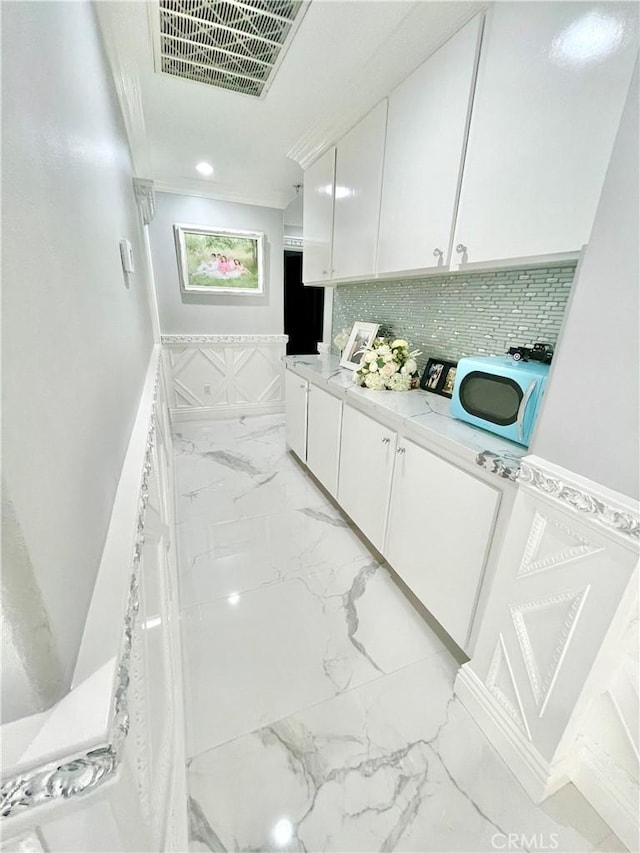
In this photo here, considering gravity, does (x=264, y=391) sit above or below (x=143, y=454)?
below

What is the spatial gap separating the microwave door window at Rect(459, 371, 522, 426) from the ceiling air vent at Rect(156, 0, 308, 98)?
1.59 metres

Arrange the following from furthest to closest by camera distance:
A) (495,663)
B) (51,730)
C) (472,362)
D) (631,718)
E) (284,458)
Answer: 1. (284,458)
2. (472,362)
3. (495,663)
4. (631,718)
5. (51,730)

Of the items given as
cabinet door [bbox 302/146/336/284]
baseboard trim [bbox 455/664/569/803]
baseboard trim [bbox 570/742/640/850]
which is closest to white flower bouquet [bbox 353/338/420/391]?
cabinet door [bbox 302/146/336/284]

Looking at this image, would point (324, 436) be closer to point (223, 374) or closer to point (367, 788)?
point (367, 788)

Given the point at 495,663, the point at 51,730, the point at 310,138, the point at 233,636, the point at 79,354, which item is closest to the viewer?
the point at 51,730

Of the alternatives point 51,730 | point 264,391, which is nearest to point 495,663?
point 51,730

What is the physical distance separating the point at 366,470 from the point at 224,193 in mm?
3247

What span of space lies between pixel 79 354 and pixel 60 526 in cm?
34

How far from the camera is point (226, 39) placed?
148 centimetres

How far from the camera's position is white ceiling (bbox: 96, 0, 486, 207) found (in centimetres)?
132

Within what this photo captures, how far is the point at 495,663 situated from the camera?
3.70 ft

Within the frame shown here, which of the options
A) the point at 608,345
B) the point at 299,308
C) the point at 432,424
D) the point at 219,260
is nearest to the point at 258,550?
the point at 432,424

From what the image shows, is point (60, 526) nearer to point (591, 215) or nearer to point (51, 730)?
point (51, 730)

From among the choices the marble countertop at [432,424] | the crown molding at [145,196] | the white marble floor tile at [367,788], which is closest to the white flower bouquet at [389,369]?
the marble countertop at [432,424]
